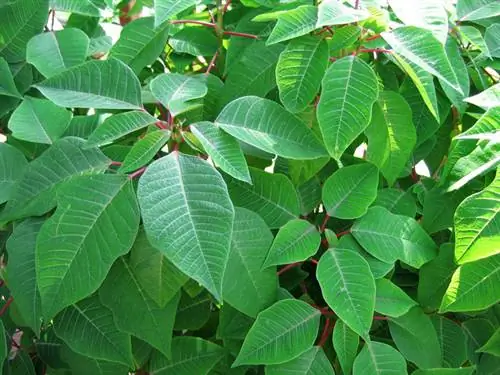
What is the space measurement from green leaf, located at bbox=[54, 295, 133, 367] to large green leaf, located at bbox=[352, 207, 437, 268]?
10.4 inches

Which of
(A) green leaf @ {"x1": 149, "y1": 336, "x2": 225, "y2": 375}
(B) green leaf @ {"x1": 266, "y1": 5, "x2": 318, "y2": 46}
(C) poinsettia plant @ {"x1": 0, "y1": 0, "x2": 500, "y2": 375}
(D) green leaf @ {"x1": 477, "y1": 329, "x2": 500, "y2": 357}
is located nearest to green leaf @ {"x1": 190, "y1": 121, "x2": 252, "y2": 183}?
(C) poinsettia plant @ {"x1": 0, "y1": 0, "x2": 500, "y2": 375}

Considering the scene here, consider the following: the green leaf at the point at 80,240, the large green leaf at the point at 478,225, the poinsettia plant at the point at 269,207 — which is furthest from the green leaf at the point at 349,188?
the green leaf at the point at 80,240

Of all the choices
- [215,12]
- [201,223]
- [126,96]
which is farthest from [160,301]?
[215,12]

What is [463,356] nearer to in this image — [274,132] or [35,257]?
[274,132]

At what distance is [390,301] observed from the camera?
27.0 inches

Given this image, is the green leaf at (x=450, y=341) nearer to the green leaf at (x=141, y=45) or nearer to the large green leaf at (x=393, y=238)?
the large green leaf at (x=393, y=238)

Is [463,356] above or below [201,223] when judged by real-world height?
below

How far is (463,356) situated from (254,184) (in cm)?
30

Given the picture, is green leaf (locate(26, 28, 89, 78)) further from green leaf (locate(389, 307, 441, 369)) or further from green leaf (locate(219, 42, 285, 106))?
green leaf (locate(389, 307, 441, 369))

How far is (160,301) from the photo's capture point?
65 centimetres

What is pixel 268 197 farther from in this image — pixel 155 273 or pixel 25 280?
pixel 25 280

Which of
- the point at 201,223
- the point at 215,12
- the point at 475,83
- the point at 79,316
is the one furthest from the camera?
the point at 215,12

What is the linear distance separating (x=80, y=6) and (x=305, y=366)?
1.70ft

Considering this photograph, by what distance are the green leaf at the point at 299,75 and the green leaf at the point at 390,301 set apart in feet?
0.66
